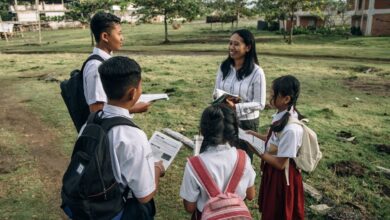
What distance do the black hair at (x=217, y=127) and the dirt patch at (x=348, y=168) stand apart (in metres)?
3.43

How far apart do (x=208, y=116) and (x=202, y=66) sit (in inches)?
484

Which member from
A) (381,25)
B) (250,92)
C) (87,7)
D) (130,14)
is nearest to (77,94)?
(250,92)

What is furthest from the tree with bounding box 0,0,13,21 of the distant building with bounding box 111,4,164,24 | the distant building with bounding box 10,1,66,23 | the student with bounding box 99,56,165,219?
the student with bounding box 99,56,165,219

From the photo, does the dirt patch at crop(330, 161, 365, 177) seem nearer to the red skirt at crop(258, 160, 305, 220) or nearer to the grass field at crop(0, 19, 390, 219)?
the grass field at crop(0, 19, 390, 219)

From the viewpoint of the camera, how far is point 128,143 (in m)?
2.20

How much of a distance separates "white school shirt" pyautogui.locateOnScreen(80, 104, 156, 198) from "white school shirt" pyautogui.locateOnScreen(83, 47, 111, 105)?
1002 millimetres

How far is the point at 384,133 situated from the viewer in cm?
698

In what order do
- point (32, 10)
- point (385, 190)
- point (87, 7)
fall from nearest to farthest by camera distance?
point (385, 190) < point (87, 7) < point (32, 10)

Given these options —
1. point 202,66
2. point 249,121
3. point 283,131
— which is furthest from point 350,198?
point 202,66

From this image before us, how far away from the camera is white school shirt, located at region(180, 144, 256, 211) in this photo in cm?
241

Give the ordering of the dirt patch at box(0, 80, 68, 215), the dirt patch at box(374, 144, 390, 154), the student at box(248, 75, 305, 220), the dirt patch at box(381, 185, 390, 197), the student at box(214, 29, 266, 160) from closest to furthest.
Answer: the student at box(248, 75, 305, 220), the student at box(214, 29, 266, 160), the dirt patch at box(381, 185, 390, 197), the dirt patch at box(0, 80, 68, 215), the dirt patch at box(374, 144, 390, 154)

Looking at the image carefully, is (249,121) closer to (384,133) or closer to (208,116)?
(208,116)

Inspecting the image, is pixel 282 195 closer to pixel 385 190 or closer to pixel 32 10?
pixel 385 190

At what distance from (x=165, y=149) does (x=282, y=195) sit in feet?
3.73
